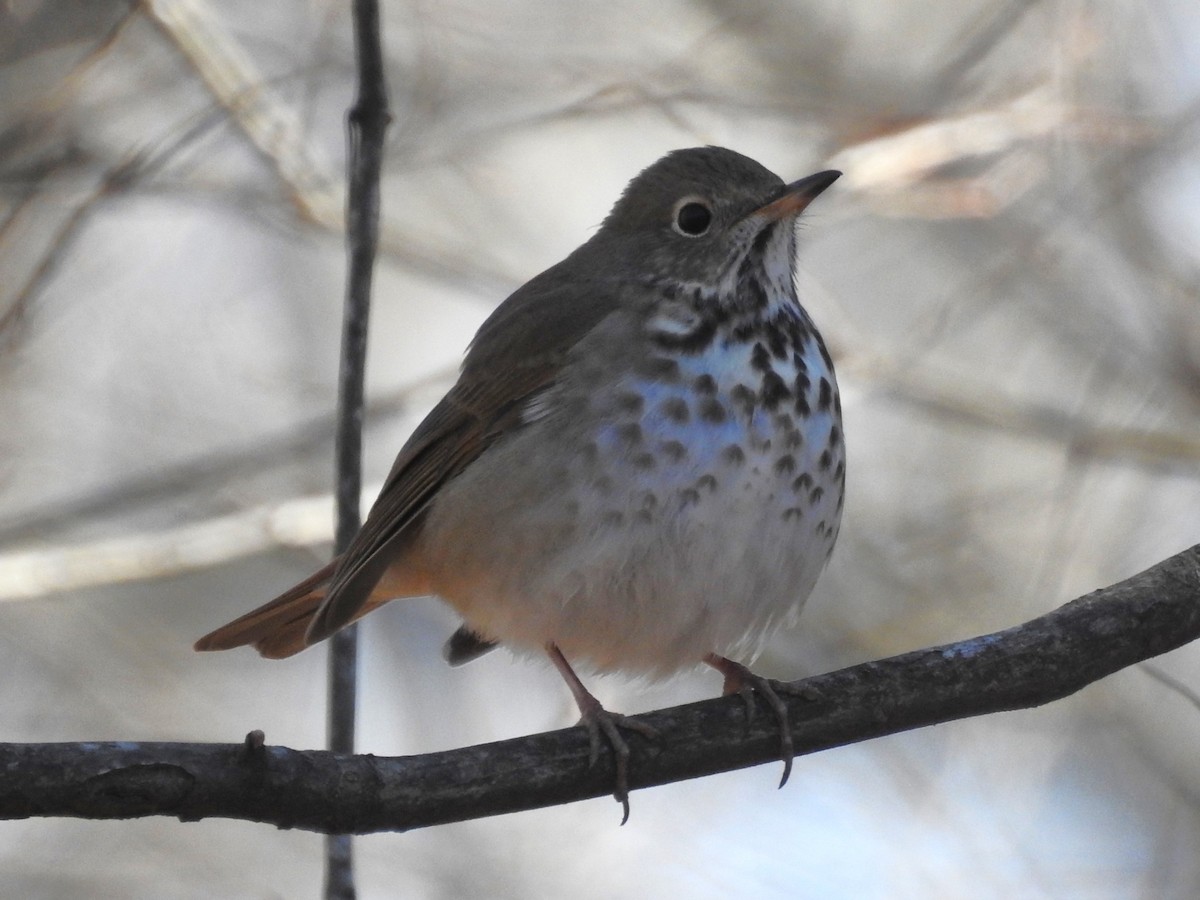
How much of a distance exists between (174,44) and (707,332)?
7.62 ft

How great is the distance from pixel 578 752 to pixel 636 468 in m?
0.85

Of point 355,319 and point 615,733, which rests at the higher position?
point 355,319

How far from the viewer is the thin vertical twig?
149 inches

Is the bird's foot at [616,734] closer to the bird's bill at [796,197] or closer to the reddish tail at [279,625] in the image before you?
the reddish tail at [279,625]

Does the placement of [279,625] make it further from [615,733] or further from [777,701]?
[777,701]

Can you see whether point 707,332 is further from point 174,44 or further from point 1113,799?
point 1113,799

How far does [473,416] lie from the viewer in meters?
4.82

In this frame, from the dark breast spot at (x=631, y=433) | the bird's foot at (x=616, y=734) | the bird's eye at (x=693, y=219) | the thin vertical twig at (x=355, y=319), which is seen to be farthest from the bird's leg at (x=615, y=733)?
the bird's eye at (x=693, y=219)

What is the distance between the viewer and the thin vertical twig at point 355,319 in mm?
3777

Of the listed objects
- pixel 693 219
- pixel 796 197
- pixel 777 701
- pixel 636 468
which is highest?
pixel 693 219

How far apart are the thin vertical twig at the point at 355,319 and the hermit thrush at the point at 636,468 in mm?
510

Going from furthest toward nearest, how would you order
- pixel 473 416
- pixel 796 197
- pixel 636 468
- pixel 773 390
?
pixel 473 416 → pixel 796 197 → pixel 773 390 → pixel 636 468

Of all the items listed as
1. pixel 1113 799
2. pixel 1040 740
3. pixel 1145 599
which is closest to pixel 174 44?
pixel 1145 599

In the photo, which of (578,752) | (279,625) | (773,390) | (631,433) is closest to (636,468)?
(631,433)
